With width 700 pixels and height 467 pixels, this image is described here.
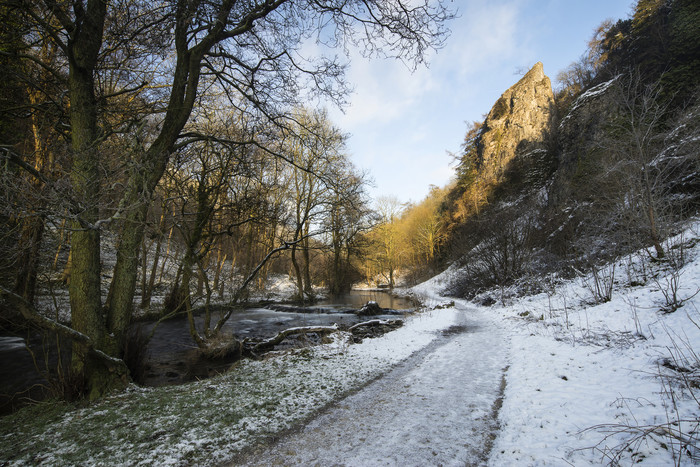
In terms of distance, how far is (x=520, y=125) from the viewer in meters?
31.7

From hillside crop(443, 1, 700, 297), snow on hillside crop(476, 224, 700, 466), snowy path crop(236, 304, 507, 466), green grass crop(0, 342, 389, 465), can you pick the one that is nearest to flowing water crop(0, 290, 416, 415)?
green grass crop(0, 342, 389, 465)

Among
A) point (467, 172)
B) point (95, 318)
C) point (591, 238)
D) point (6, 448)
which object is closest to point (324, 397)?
point (6, 448)

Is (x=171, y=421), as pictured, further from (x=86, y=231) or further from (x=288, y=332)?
(x=288, y=332)

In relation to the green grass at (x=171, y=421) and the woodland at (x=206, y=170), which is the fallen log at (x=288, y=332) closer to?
the woodland at (x=206, y=170)

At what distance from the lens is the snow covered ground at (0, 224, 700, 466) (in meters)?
2.65

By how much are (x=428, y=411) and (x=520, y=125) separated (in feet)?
117

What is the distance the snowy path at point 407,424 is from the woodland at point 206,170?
3.03m

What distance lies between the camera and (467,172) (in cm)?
3694

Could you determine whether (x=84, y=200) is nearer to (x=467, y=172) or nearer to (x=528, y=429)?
(x=528, y=429)

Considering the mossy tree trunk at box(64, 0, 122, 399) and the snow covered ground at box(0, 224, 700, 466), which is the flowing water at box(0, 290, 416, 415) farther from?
the snow covered ground at box(0, 224, 700, 466)

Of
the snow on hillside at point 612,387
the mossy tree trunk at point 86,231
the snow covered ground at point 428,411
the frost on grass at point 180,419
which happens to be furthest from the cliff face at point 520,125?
the mossy tree trunk at point 86,231

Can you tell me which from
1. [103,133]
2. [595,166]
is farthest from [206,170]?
[595,166]

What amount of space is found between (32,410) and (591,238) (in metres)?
15.9

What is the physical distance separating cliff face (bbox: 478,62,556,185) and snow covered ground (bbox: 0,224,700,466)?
2742cm
